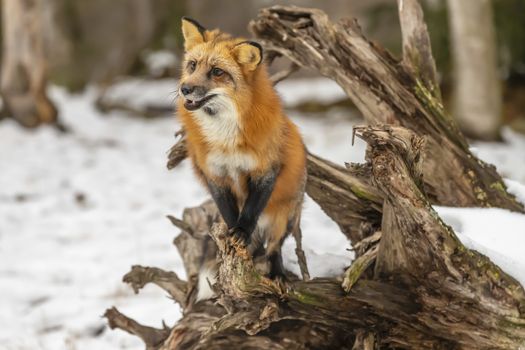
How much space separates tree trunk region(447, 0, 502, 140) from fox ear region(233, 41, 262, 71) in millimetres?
7271

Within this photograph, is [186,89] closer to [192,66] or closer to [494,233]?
[192,66]

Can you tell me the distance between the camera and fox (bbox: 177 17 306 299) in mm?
3838

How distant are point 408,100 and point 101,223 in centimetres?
492

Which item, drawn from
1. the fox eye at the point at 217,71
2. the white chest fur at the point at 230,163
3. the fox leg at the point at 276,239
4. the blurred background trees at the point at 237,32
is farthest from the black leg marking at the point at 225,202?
the blurred background trees at the point at 237,32

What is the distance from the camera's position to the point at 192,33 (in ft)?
13.6

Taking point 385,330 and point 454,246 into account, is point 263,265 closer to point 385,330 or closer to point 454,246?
point 385,330

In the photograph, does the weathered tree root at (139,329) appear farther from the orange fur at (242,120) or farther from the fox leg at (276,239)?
the orange fur at (242,120)

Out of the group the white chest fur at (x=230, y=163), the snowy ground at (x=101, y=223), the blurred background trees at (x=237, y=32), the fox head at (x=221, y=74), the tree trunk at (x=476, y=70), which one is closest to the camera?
the fox head at (x=221, y=74)

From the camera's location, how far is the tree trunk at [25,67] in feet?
39.5

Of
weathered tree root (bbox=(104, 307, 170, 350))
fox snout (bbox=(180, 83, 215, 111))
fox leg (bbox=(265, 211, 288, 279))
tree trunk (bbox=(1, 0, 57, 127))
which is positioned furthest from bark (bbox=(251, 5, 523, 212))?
tree trunk (bbox=(1, 0, 57, 127))

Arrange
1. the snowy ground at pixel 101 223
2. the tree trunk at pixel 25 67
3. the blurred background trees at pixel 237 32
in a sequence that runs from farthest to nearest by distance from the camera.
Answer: the tree trunk at pixel 25 67 → the blurred background trees at pixel 237 32 → the snowy ground at pixel 101 223

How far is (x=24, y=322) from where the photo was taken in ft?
19.3

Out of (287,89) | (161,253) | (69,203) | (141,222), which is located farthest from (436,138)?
(287,89)

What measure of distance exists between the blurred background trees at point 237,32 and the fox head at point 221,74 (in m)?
7.26
